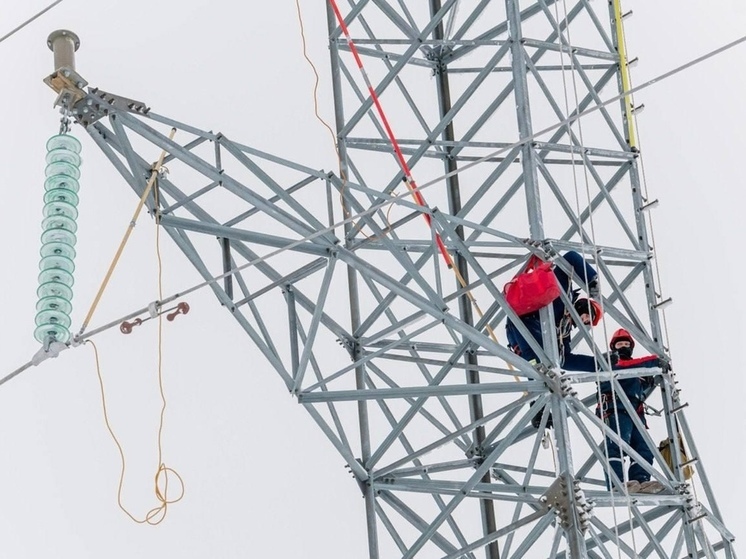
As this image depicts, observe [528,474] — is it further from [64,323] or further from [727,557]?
[64,323]

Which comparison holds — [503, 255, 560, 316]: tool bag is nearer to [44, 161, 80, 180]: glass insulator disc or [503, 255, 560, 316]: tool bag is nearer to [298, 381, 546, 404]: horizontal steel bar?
[298, 381, 546, 404]: horizontal steel bar

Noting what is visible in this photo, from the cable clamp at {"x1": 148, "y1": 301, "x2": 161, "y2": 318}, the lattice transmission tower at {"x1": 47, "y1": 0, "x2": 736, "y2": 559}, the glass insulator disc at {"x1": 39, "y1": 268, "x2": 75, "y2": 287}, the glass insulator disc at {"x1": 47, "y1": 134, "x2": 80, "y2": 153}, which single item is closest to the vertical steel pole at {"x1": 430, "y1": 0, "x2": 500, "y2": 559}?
the lattice transmission tower at {"x1": 47, "y1": 0, "x2": 736, "y2": 559}

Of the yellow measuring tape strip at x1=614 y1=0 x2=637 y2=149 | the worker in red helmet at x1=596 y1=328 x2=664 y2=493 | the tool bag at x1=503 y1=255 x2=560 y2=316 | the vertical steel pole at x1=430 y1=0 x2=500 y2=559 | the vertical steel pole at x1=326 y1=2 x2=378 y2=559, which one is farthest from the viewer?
the vertical steel pole at x1=430 y1=0 x2=500 y2=559

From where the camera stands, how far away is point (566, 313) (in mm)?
16016

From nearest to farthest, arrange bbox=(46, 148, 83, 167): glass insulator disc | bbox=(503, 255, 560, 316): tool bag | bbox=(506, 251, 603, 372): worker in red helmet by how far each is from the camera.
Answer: bbox=(46, 148, 83, 167): glass insulator disc → bbox=(503, 255, 560, 316): tool bag → bbox=(506, 251, 603, 372): worker in red helmet

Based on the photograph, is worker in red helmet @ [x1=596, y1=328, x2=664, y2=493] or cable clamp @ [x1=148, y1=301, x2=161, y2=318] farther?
worker in red helmet @ [x1=596, y1=328, x2=664, y2=493]

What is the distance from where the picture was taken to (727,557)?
16.6 metres

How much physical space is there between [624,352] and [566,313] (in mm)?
1486

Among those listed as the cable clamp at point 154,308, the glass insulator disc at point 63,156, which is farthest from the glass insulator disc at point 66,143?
the cable clamp at point 154,308

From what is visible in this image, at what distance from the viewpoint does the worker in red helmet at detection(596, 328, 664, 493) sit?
631 inches

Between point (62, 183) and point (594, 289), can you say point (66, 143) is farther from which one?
point (594, 289)

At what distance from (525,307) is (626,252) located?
5.31ft

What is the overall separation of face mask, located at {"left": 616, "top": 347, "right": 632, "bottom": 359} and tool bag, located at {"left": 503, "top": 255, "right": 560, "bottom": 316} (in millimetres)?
2030

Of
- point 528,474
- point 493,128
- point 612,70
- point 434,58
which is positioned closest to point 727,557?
point 528,474
